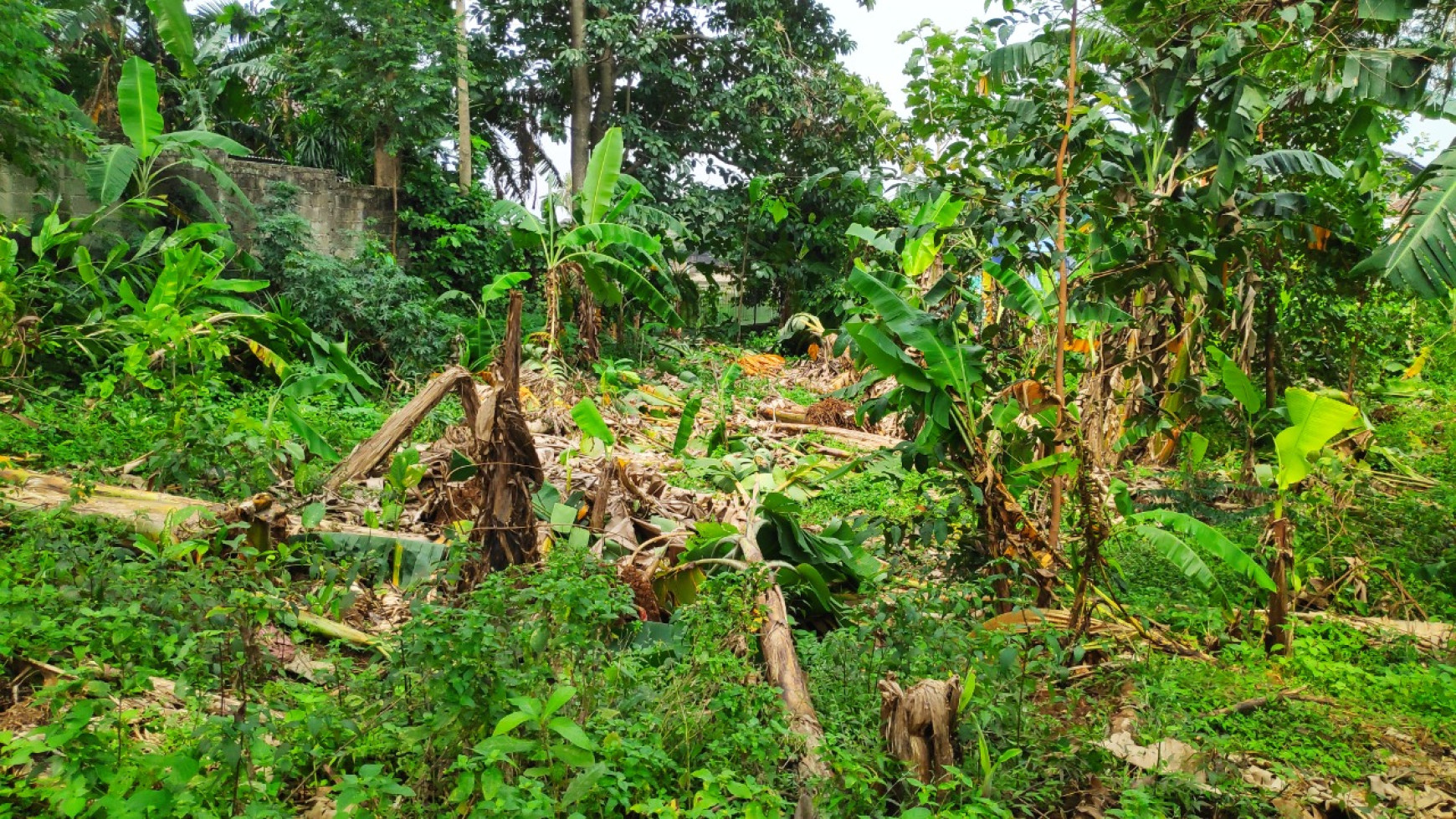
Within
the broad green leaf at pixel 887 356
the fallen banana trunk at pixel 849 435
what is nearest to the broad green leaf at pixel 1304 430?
the broad green leaf at pixel 887 356

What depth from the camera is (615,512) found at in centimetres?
541

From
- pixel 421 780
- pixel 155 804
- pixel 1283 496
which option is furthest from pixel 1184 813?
pixel 155 804

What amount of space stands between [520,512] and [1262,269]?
4967 millimetres

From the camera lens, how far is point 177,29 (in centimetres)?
303

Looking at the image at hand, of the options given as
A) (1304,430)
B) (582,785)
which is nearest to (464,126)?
(1304,430)

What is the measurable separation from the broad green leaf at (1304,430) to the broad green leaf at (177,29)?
414cm

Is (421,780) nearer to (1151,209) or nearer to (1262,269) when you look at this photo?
(1151,209)

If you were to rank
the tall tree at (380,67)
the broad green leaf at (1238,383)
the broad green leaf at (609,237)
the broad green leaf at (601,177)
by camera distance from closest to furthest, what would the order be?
the broad green leaf at (1238,383) → the broad green leaf at (609,237) → the broad green leaf at (601,177) → the tall tree at (380,67)

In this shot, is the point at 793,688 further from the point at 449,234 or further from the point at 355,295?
the point at 449,234

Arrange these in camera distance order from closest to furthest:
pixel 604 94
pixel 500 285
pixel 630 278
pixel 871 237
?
1. pixel 871 237
2. pixel 500 285
3. pixel 630 278
4. pixel 604 94

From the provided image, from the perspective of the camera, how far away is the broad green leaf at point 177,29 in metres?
2.98

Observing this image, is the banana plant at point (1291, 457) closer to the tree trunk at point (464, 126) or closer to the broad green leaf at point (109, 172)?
the broad green leaf at point (109, 172)

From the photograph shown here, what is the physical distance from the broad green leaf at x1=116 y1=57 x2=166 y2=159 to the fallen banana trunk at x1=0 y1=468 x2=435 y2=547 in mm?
4527

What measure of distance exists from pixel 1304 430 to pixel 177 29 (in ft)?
14.1
